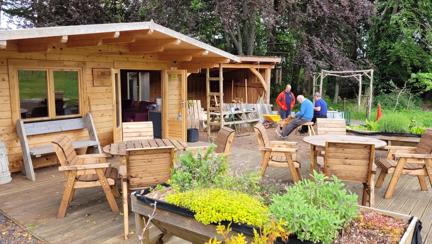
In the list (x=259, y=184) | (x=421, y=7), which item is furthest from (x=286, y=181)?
(x=421, y=7)

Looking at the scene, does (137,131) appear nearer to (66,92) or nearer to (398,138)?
(66,92)

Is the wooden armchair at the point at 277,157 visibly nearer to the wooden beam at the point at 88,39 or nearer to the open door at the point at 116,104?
the wooden beam at the point at 88,39

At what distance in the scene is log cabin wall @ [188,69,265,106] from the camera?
14164 millimetres

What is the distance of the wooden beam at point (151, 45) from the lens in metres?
6.35

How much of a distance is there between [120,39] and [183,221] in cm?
457

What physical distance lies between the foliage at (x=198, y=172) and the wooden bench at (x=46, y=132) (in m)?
3.68

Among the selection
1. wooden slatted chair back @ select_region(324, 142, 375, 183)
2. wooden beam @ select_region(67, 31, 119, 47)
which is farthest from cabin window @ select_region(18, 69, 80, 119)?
wooden slatted chair back @ select_region(324, 142, 375, 183)

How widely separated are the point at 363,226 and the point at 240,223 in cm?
83

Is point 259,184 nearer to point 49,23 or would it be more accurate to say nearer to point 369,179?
point 369,179

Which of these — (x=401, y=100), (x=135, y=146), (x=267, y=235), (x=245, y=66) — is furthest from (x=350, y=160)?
(x=401, y=100)

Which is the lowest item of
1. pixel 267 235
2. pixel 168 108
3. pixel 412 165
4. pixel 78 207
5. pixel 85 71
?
pixel 78 207

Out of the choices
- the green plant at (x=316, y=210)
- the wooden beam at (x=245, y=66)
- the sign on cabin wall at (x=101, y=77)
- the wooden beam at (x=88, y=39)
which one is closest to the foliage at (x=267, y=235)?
the green plant at (x=316, y=210)

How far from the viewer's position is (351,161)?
151 inches

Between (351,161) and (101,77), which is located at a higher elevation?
(101,77)
